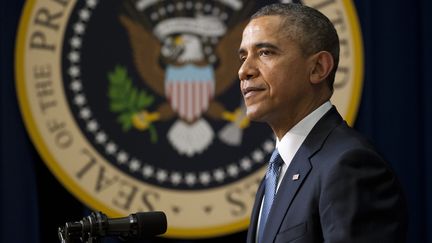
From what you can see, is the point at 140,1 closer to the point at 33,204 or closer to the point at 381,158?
the point at 33,204

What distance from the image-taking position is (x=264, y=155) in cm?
291

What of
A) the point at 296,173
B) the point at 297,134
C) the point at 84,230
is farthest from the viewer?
the point at 297,134

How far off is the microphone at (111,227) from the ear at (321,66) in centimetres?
45

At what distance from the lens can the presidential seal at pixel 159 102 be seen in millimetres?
2846

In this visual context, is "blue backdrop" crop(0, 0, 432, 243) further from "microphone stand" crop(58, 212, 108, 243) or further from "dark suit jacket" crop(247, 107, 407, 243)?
"microphone stand" crop(58, 212, 108, 243)

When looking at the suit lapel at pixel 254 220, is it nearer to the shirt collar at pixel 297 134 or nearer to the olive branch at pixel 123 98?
the shirt collar at pixel 297 134

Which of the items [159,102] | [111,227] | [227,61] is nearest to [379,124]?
[227,61]

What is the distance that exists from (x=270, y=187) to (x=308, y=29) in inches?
13.5

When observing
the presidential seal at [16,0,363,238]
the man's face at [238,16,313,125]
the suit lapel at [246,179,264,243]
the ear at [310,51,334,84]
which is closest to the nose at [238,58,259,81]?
the man's face at [238,16,313,125]

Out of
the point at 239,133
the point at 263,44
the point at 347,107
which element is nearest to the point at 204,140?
the point at 239,133

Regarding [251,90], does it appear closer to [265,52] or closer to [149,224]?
[265,52]

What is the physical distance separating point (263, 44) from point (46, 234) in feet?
4.91

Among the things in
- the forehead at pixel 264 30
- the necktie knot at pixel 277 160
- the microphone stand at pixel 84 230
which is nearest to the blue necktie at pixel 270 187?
the necktie knot at pixel 277 160

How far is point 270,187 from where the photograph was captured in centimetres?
162
